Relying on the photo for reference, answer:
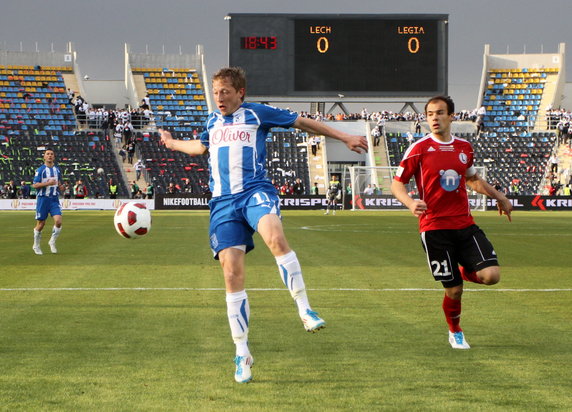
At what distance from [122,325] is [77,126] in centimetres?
5828

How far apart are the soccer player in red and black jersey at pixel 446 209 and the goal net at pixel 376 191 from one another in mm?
42033

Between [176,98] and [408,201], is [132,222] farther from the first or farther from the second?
[176,98]

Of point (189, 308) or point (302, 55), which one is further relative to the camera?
point (302, 55)

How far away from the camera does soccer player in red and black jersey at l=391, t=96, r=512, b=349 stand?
7.20m

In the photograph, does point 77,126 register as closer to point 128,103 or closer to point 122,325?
point 128,103

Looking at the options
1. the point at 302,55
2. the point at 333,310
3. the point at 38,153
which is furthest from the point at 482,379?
the point at 38,153

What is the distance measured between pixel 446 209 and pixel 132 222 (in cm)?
359

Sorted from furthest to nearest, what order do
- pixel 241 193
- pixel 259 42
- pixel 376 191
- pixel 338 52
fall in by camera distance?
pixel 376 191
pixel 259 42
pixel 338 52
pixel 241 193

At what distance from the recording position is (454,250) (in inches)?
287

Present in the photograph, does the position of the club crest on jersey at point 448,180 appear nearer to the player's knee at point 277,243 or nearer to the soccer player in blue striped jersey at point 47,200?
the player's knee at point 277,243

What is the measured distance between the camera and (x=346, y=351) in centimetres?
691

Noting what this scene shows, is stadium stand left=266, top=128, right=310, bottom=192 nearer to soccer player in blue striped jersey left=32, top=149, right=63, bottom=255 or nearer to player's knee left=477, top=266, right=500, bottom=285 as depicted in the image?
soccer player in blue striped jersey left=32, top=149, right=63, bottom=255

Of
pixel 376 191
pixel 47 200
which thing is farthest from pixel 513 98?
pixel 47 200

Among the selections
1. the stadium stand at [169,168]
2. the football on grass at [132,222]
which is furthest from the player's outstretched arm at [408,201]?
the stadium stand at [169,168]
